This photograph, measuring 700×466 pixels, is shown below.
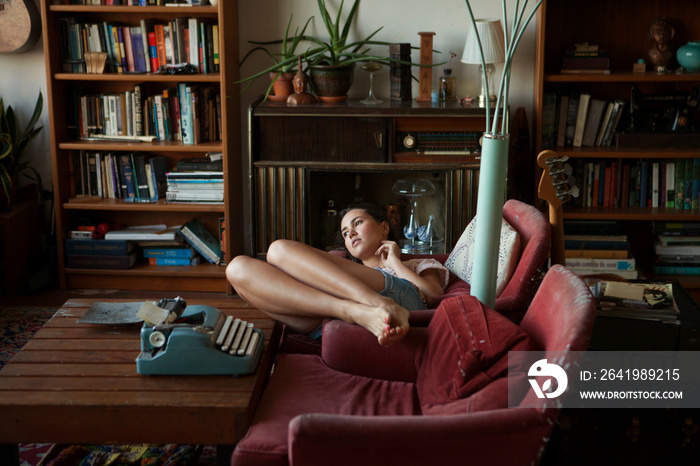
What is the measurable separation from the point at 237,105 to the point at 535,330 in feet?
8.43

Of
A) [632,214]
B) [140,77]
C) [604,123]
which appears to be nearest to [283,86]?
[140,77]

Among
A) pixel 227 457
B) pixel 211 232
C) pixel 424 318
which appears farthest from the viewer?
pixel 211 232

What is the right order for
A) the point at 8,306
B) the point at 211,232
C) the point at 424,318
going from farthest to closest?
the point at 211,232 → the point at 8,306 → the point at 424,318

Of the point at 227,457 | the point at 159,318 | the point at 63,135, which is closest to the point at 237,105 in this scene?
the point at 63,135

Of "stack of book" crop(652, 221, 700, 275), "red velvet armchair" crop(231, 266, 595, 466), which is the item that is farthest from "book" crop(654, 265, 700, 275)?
"red velvet armchair" crop(231, 266, 595, 466)

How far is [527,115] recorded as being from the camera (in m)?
4.05

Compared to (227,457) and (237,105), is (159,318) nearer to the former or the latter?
(227,457)

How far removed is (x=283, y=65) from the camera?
3.80 m

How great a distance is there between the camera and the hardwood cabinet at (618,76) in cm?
374

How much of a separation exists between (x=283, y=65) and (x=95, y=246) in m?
1.39

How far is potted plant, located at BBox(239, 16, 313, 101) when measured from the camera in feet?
12.5

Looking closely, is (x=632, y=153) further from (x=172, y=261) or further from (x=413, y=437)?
(x=413, y=437)


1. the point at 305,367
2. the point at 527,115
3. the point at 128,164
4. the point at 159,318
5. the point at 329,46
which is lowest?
the point at 305,367

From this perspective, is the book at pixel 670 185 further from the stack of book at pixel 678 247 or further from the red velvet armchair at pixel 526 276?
the red velvet armchair at pixel 526 276
